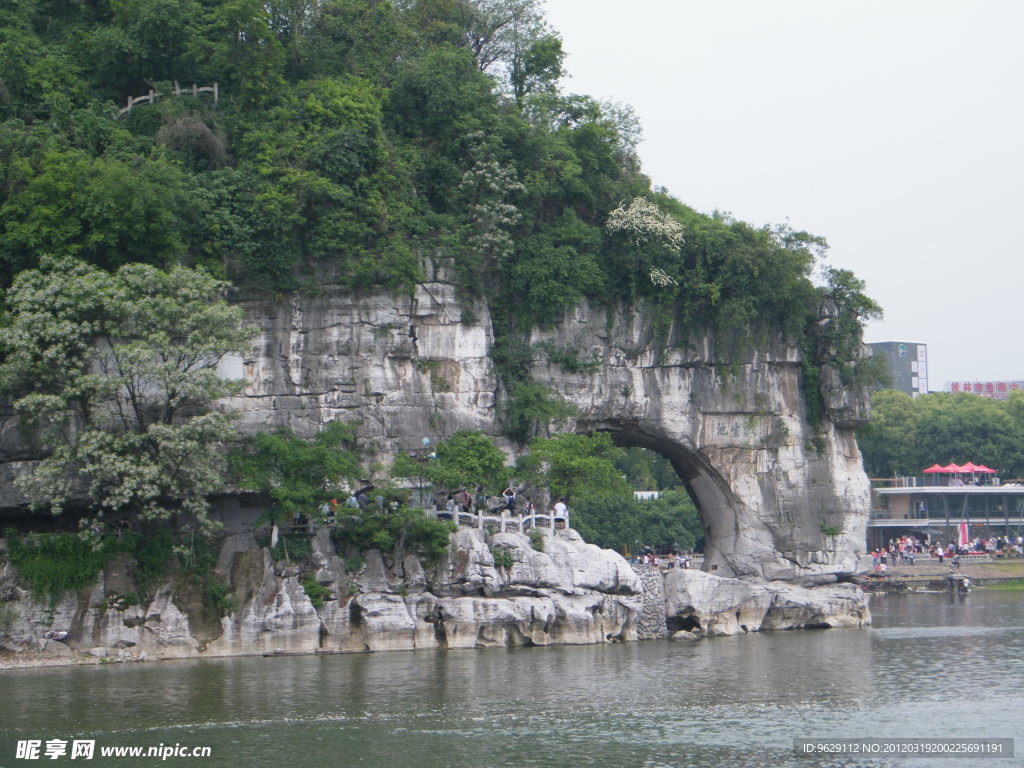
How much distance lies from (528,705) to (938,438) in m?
50.4

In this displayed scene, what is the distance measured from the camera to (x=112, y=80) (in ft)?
121

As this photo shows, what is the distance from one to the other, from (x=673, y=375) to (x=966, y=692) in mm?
17640

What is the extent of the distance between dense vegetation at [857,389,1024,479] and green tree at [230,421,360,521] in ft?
138

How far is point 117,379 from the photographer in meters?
28.5

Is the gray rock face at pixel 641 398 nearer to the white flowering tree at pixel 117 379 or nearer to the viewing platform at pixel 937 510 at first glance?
the white flowering tree at pixel 117 379

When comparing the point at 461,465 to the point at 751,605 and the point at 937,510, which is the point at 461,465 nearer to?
the point at 751,605

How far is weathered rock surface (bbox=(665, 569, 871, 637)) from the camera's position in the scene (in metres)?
35.3

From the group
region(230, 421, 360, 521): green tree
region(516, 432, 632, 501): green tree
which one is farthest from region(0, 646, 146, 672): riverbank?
region(516, 432, 632, 501): green tree

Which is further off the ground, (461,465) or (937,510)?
(461,465)

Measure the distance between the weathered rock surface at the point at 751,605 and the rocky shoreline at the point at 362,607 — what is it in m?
1.15

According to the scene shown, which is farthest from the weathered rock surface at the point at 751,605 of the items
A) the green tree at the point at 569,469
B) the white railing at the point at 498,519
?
the white railing at the point at 498,519

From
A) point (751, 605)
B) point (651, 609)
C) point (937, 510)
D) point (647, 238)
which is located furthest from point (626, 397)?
point (937, 510)

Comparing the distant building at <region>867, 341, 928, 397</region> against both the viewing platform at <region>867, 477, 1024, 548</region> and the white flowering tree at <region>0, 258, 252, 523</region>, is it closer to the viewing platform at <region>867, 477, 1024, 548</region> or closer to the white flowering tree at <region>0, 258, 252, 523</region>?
the viewing platform at <region>867, 477, 1024, 548</region>

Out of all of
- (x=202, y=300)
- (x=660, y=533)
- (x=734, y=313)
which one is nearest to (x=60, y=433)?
(x=202, y=300)
